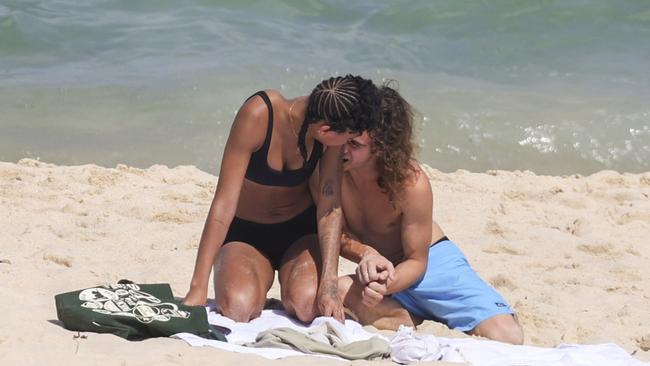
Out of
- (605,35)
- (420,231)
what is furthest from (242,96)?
(420,231)

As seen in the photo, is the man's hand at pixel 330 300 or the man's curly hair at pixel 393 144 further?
the man's hand at pixel 330 300

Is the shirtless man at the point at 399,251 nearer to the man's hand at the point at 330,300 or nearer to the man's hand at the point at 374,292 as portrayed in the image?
the man's hand at the point at 374,292

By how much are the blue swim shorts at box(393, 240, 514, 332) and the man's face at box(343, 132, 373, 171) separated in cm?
58

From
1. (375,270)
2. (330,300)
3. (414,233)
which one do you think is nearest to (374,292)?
(375,270)

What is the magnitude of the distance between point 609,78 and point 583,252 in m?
4.29

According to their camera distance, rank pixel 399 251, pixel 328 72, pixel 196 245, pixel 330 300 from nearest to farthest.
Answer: pixel 330 300 < pixel 399 251 < pixel 196 245 < pixel 328 72

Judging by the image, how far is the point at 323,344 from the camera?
12.7ft

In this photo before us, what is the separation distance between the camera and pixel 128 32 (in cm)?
1038

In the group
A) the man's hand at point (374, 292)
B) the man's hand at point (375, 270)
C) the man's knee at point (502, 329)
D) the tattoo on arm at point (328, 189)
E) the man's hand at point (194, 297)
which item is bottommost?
the man's knee at point (502, 329)

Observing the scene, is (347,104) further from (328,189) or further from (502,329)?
(502,329)

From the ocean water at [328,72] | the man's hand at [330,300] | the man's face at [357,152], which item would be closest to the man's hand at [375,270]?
the man's hand at [330,300]

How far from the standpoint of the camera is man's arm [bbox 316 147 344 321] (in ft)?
14.5

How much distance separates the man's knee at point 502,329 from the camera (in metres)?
4.38

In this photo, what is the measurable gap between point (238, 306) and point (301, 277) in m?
0.31
